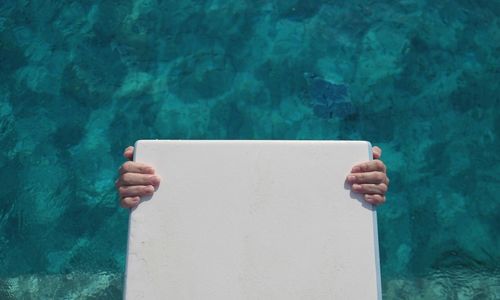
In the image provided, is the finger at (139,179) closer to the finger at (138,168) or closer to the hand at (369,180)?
the finger at (138,168)

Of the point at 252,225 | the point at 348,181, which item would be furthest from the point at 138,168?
the point at 348,181

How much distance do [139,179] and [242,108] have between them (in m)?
2.00

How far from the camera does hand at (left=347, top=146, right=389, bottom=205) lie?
1.72m

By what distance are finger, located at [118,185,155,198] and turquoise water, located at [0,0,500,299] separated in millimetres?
1732

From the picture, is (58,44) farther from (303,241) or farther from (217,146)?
(303,241)

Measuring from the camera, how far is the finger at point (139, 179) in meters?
1.75

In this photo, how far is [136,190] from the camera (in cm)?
175

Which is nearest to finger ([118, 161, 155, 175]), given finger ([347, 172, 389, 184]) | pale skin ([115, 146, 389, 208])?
pale skin ([115, 146, 389, 208])

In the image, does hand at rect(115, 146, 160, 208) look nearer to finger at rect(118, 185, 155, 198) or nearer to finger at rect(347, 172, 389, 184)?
finger at rect(118, 185, 155, 198)

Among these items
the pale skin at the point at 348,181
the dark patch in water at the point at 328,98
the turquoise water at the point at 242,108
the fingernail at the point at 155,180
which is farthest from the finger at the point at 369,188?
the dark patch in water at the point at 328,98

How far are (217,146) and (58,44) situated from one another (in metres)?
2.63

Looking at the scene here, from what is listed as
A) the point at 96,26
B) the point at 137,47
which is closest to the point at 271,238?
the point at 137,47

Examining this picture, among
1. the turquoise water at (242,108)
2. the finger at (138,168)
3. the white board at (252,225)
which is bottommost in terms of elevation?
the white board at (252,225)

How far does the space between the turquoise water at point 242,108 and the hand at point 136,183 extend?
1731 millimetres
